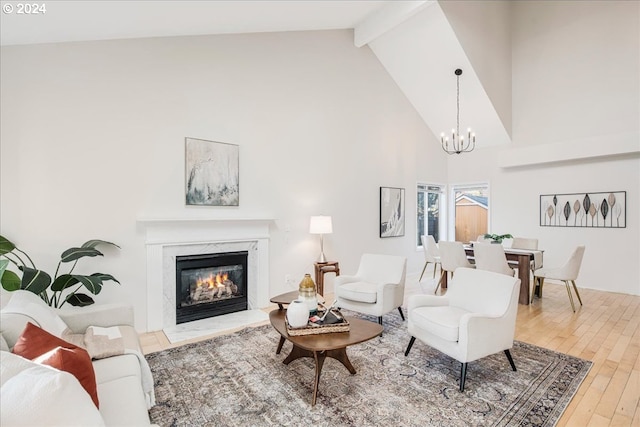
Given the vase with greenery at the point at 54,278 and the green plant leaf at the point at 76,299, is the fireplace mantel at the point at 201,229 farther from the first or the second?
the green plant leaf at the point at 76,299

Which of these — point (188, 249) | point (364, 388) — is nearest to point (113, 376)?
point (364, 388)

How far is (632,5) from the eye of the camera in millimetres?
4996

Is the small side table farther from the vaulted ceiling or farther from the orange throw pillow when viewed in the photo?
the orange throw pillow

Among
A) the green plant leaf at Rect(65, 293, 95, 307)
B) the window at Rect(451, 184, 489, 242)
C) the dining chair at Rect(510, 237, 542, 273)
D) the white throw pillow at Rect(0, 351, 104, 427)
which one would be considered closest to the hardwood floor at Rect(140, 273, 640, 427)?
the dining chair at Rect(510, 237, 542, 273)

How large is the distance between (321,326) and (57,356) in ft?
5.28

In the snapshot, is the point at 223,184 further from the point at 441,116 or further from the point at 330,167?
the point at 441,116

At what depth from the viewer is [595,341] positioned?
3.34 m

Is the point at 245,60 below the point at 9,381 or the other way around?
the other way around

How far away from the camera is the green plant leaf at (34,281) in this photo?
8.54ft

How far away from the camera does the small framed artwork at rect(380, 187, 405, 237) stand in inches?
244

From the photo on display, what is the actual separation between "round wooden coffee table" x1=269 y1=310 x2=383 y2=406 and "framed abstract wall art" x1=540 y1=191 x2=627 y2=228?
511 cm

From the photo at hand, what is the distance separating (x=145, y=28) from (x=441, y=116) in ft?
17.8

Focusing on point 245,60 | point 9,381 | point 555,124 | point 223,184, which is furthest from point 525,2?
point 9,381

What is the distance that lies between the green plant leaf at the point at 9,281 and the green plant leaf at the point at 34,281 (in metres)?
0.14
